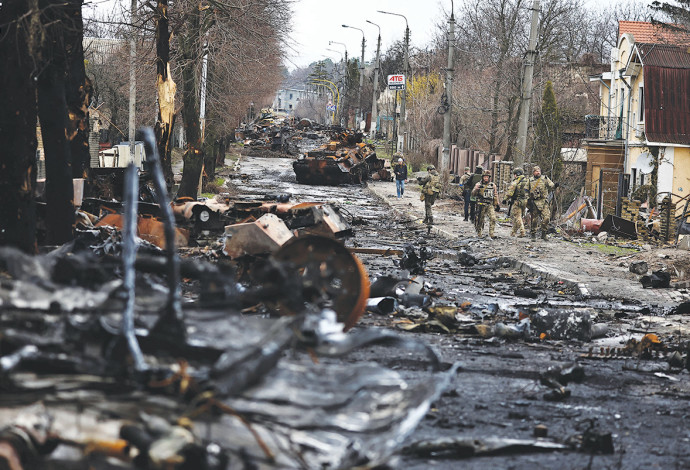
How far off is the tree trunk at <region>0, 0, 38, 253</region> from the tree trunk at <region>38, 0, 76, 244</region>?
115 centimetres

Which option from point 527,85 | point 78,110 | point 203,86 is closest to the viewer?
point 78,110

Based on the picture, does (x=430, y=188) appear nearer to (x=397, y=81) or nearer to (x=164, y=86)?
(x=164, y=86)

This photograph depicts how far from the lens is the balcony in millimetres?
40438

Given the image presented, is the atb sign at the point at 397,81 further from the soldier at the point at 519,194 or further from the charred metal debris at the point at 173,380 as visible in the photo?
the charred metal debris at the point at 173,380

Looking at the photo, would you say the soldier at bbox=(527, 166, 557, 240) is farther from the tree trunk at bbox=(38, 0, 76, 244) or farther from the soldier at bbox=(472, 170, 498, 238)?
the tree trunk at bbox=(38, 0, 76, 244)

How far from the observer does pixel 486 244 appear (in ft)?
62.8

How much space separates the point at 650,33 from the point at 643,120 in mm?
8929

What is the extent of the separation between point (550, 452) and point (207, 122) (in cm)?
2508

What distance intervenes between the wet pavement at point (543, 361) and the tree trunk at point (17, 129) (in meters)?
4.14

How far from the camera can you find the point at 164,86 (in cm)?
1886

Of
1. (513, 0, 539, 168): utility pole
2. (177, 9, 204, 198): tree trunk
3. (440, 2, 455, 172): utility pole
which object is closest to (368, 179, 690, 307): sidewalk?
(513, 0, 539, 168): utility pole

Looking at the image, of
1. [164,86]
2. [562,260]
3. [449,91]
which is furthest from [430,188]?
[449,91]

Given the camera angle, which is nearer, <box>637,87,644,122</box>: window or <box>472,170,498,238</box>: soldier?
<box>472,170,498,238</box>: soldier

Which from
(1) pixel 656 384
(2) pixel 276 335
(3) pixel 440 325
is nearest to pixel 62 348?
(2) pixel 276 335
